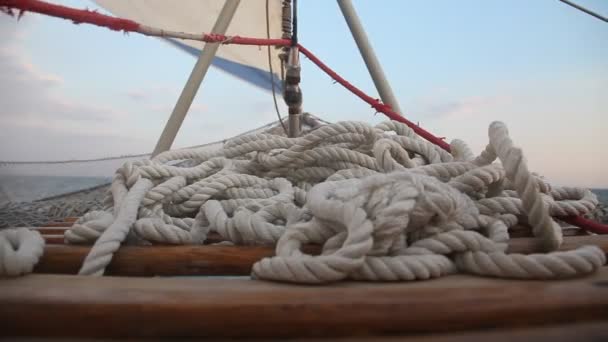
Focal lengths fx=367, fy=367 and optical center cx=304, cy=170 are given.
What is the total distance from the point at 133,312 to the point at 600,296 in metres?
0.43

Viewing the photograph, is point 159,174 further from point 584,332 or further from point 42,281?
point 584,332

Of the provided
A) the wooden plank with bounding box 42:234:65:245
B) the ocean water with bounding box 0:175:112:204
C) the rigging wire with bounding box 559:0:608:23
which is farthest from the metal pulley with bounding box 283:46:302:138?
the ocean water with bounding box 0:175:112:204

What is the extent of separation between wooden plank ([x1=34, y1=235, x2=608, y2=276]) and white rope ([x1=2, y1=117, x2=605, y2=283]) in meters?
0.03

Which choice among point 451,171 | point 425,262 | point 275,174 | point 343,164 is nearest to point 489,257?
point 425,262

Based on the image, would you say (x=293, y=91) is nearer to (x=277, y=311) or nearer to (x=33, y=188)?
(x=277, y=311)

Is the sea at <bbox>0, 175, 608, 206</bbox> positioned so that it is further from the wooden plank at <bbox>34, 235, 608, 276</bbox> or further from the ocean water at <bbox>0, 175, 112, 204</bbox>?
the wooden plank at <bbox>34, 235, 608, 276</bbox>

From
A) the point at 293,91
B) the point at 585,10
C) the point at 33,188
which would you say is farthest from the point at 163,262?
the point at 33,188

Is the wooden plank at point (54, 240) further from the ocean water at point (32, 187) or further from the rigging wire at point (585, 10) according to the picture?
the rigging wire at point (585, 10)

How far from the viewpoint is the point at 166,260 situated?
482 mm

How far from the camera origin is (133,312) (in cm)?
32

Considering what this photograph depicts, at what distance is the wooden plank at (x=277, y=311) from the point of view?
0.32 m

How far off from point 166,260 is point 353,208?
258 millimetres

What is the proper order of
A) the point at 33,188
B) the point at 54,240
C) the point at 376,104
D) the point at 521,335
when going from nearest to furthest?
the point at 521,335, the point at 54,240, the point at 376,104, the point at 33,188

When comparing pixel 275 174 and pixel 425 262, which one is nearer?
pixel 425 262
